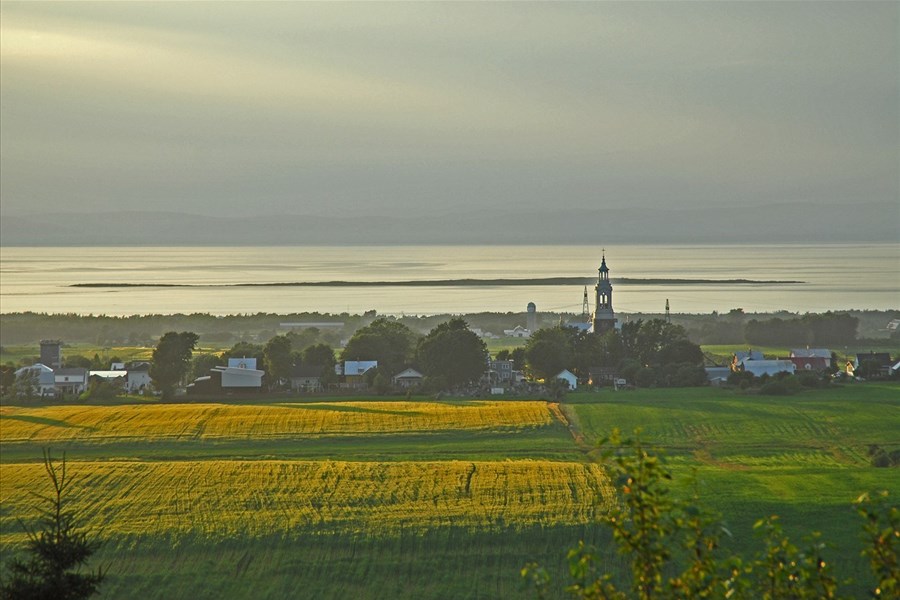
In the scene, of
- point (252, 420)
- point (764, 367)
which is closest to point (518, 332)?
point (764, 367)

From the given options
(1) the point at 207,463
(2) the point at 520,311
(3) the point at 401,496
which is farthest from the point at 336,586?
(2) the point at 520,311

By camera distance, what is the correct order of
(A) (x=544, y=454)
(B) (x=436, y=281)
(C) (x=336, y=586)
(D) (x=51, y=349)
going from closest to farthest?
1. (C) (x=336, y=586)
2. (A) (x=544, y=454)
3. (D) (x=51, y=349)
4. (B) (x=436, y=281)

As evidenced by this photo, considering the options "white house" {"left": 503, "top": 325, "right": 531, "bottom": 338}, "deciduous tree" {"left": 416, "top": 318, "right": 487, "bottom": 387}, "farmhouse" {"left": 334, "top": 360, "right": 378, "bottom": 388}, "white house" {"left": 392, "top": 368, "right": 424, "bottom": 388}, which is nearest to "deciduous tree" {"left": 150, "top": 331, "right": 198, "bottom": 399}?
"farmhouse" {"left": 334, "top": 360, "right": 378, "bottom": 388}

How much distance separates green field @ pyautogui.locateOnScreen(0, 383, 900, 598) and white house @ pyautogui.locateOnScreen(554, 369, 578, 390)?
7.84 metres

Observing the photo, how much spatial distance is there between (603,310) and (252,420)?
37.4 m

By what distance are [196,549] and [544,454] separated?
14.9 meters

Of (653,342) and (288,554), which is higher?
(653,342)

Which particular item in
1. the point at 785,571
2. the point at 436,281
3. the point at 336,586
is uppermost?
the point at 436,281

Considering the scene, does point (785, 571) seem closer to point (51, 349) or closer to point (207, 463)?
point (207, 463)

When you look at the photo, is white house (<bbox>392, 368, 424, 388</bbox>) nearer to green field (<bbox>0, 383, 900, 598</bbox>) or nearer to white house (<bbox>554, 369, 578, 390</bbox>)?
white house (<bbox>554, 369, 578, 390</bbox>)

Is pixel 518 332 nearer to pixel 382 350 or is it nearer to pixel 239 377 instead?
pixel 382 350

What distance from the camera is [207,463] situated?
35.4 metres

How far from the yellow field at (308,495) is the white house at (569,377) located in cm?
2540

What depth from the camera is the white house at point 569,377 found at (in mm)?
60347
